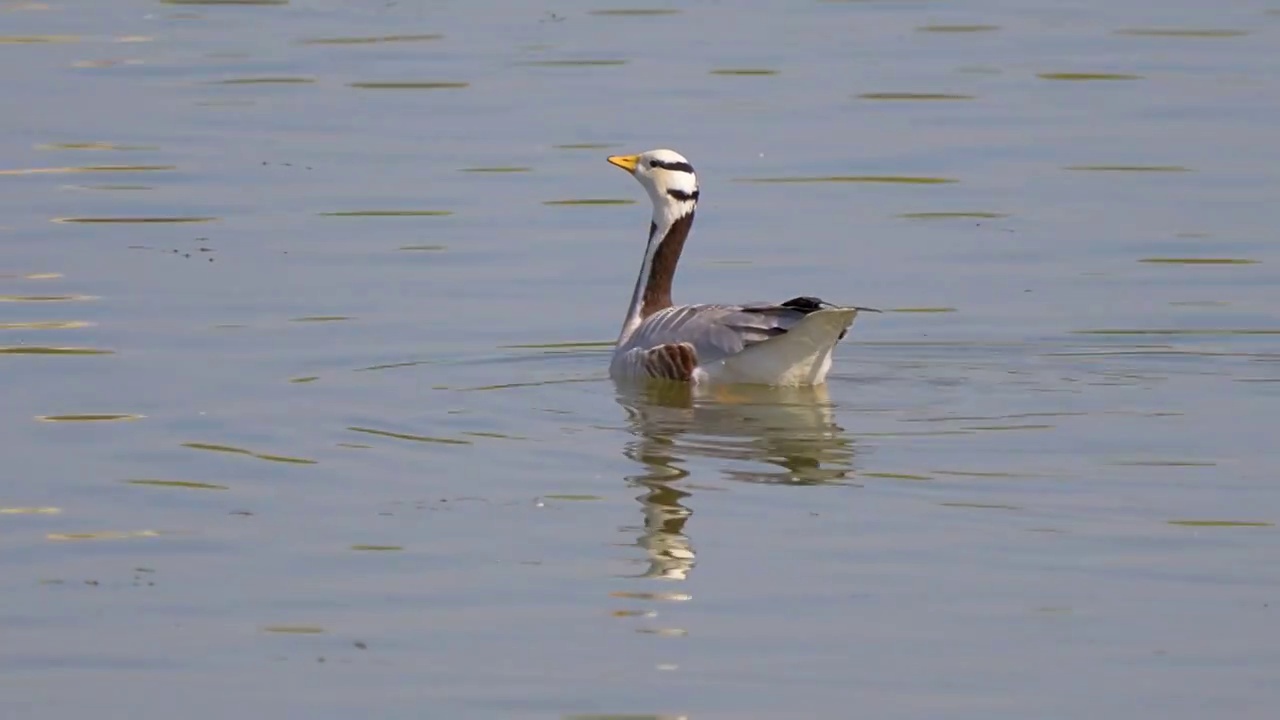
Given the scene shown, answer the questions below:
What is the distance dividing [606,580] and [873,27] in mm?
16026

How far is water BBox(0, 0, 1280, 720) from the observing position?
845 centimetres

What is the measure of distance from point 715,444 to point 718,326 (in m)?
1.62

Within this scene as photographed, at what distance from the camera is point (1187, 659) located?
820 centimetres

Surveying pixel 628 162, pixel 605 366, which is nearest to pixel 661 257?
pixel 628 162

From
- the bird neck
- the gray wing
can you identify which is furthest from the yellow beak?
the gray wing

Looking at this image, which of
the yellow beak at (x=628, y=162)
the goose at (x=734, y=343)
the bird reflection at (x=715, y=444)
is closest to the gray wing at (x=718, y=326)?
the goose at (x=734, y=343)

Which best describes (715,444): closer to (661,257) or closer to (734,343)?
(734,343)

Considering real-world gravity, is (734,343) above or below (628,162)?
below

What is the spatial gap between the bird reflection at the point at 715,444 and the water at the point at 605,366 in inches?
1.9

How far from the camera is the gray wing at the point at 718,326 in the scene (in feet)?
42.9

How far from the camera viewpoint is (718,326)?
44.1 feet

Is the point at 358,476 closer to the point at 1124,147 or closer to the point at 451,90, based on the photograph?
the point at 1124,147

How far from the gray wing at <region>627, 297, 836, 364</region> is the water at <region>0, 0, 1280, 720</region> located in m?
0.34

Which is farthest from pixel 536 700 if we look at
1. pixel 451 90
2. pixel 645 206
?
pixel 451 90
